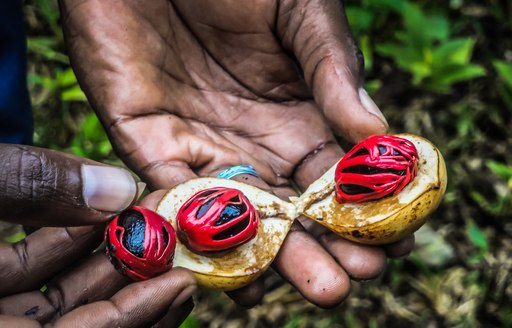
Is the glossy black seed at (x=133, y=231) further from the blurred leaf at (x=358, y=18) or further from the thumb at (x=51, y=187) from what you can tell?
the blurred leaf at (x=358, y=18)

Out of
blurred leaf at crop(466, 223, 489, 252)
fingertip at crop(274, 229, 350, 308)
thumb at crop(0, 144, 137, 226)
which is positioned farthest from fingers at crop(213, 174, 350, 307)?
blurred leaf at crop(466, 223, 489, 252)

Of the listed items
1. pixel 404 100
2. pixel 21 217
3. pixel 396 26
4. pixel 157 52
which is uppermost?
pixel 21 217

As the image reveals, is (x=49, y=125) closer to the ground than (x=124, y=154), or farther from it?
closer to the ground

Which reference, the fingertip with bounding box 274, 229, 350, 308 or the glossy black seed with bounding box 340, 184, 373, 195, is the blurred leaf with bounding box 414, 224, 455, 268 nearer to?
the glossy black seed with bounding box 340, 184, 373, 195

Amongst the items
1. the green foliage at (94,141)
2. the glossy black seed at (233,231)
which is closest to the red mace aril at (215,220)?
the glossy black seed at (233,231)

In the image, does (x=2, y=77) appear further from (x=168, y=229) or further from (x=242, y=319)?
(x=242, y=319)

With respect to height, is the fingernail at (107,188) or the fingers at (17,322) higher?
the fingernail at (107,188)

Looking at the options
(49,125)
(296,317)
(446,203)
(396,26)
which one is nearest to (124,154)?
(296,317)
